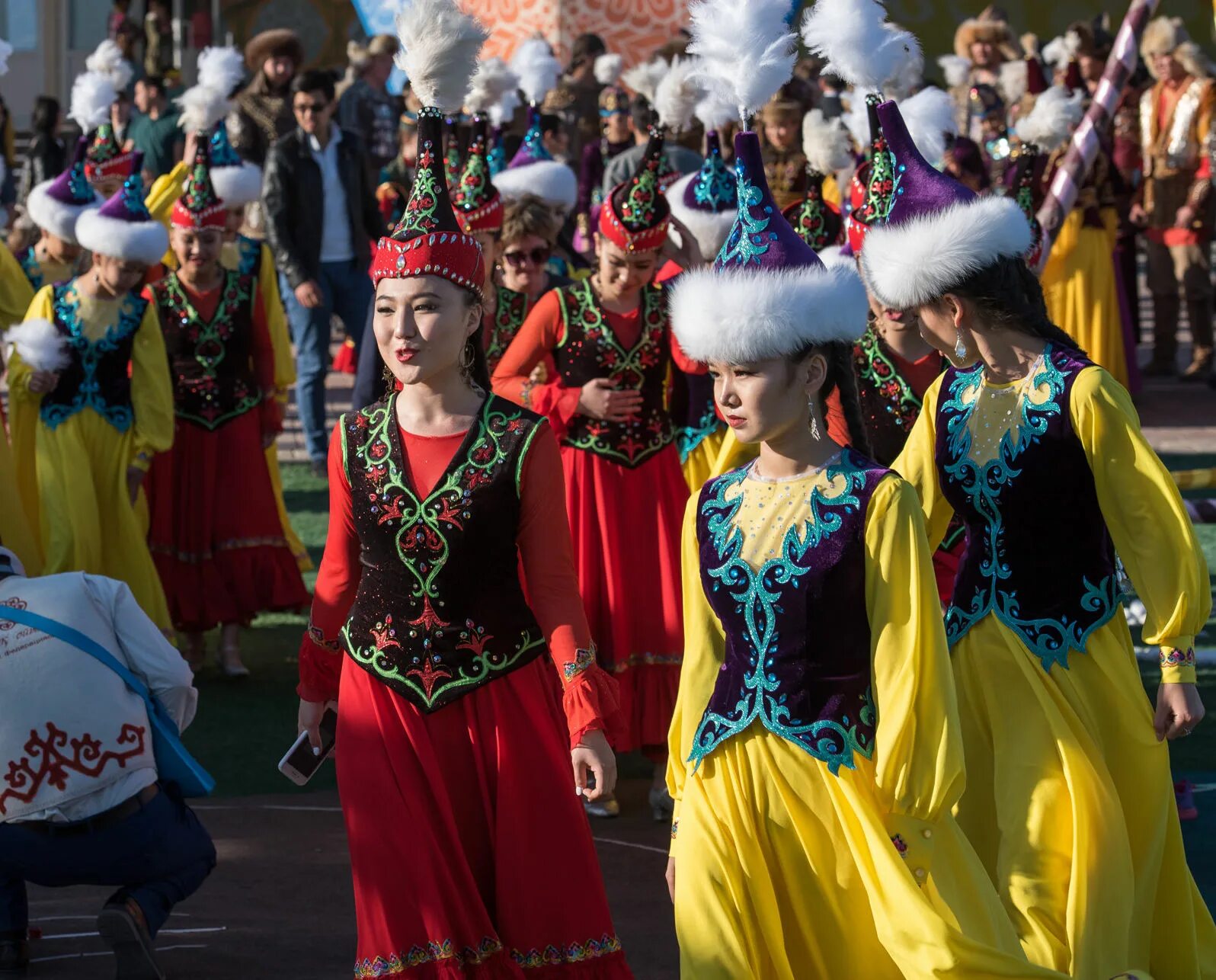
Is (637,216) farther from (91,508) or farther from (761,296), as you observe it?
(761,296)

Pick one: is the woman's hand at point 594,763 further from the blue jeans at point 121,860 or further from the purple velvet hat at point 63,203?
the purple velvet hat at point 63,203

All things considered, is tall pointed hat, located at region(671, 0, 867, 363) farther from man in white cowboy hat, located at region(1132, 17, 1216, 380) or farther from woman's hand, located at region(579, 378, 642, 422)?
man in white cowboy hat, located at region(1132, 17, 1216, 380)

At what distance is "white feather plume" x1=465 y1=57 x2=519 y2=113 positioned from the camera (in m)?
9.33

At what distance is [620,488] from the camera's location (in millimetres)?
6590

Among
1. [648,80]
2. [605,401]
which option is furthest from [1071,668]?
[648,80]

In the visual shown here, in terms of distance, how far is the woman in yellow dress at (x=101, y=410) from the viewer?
7.62 metres

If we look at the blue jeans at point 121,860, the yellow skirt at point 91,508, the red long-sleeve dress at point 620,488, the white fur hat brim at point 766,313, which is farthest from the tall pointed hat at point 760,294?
the yellow skirt at point 91,508

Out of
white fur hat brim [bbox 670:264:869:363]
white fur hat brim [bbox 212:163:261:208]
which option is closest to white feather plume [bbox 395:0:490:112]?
white fur hat brim [bbox 670:264:869:363]

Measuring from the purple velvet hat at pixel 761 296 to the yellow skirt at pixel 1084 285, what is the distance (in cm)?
991

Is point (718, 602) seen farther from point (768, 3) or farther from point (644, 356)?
point (644, 356)

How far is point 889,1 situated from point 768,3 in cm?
2125

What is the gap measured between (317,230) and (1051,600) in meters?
8.52

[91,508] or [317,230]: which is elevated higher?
[317,230]

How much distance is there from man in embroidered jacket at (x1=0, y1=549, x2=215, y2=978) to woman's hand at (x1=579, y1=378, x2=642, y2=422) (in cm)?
192
